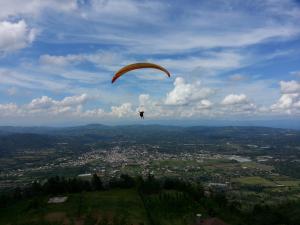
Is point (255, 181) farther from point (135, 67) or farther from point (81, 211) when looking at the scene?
point (135, 67)

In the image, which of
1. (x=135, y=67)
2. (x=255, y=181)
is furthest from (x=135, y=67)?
(x=255, y=181)

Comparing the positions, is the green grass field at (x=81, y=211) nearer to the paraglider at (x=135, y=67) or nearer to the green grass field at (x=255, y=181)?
the paraglider at (x=135, y=67)

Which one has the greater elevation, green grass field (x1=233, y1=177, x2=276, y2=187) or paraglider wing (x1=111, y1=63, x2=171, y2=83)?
paraglider wing (x1=111, y1=63, x2=171, y2=83)

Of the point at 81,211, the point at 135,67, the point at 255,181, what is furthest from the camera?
the point at 255,181

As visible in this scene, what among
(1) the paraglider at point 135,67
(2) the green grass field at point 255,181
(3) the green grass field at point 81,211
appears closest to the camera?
(1) the paraglider at point 135,67

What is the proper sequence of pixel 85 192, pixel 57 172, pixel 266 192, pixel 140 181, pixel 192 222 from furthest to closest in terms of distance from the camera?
1. pixel 57 172
2. pixel 266 192
3. pixel 140 181
4. pixel 85 192
5. pixel 192 222

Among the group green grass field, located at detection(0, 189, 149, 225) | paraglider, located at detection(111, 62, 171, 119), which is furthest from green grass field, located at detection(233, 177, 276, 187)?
paraglider, located at detection(111, 62, 171, 119)

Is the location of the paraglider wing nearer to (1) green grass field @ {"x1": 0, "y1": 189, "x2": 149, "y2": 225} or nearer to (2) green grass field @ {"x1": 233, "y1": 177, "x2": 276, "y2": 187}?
(1) green grass field @ {"x1": 0, "y1": 189, "x2": 149, "y2": 225}

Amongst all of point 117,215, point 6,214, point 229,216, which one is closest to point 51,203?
point 6,214

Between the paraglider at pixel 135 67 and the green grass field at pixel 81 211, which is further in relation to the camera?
the green grass field at pixel 81 211

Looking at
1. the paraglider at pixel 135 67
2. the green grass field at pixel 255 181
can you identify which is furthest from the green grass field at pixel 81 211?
the green grass field at pixel 255 181

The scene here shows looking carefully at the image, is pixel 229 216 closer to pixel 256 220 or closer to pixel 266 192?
pixel 256 220
